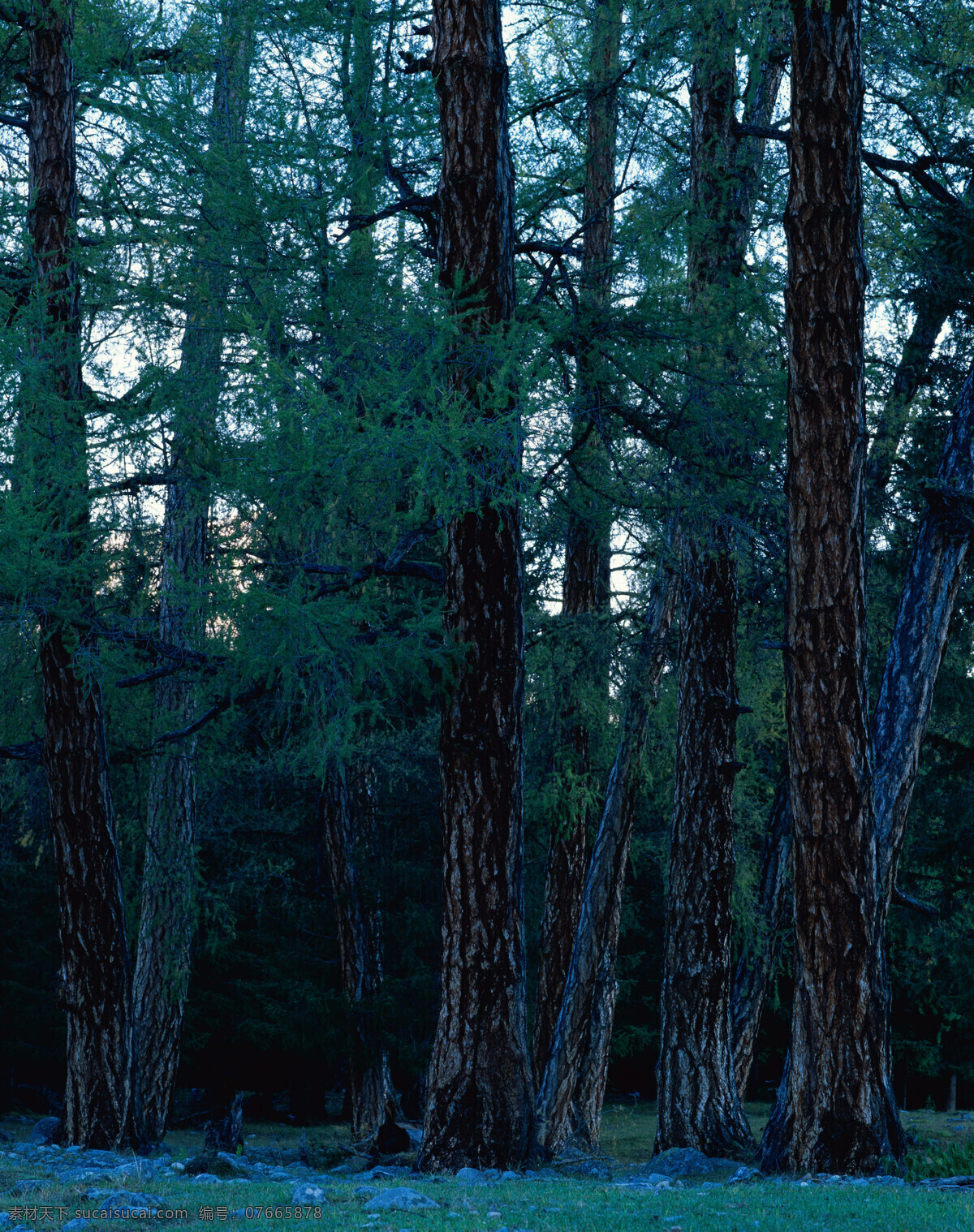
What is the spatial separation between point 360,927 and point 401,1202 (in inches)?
550

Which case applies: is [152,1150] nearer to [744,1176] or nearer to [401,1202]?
[744,1176]

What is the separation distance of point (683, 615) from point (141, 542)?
4527 mm

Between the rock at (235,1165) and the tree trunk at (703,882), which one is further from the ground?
the tree trunk at (703,882)

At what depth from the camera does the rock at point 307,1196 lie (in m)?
5.62

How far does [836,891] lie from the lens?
7277mm

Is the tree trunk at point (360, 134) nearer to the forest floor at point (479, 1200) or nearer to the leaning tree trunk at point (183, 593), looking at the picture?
the leaning tree trunk at point (183, 593)

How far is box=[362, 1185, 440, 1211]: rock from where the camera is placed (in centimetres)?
537

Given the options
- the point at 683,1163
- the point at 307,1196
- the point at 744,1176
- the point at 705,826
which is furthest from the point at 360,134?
the point at 683,1163

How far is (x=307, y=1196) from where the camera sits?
18.9 feet

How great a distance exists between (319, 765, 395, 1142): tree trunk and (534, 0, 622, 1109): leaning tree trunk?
167 inches

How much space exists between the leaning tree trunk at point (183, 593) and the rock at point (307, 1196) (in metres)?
3.20

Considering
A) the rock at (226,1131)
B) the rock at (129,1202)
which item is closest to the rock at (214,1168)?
the rock at (129,1202)

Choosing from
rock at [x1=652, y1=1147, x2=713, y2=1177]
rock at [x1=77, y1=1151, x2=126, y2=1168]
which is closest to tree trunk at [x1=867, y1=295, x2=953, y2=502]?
rock at [x1=652, y1=1147, x2=713, y2=1177]

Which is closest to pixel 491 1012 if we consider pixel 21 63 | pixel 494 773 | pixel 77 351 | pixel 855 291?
pixel 494 773
